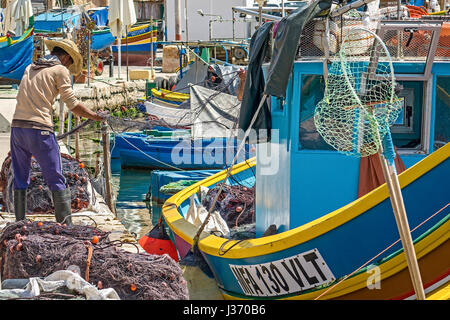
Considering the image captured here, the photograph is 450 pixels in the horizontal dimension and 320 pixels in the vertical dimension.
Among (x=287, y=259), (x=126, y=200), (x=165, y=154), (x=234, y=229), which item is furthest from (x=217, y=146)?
(x=287, y=259)

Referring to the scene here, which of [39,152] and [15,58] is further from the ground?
[15,58]

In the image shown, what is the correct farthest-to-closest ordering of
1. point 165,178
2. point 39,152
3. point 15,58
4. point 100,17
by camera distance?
point 100,17
point 15,58
point 165,178
point 39,152

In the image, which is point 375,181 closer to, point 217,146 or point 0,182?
point 0,182

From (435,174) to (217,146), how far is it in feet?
36.6

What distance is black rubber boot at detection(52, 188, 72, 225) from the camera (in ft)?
19.7

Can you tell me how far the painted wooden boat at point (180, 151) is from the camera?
15.3m

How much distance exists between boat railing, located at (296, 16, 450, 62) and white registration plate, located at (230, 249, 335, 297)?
5.55 feet

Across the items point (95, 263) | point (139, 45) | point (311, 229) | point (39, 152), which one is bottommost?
point (95, 263)

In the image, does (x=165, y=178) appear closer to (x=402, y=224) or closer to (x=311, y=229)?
(x=311, y=229)

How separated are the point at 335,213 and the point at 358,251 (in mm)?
321

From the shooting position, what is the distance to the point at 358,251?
4773mm

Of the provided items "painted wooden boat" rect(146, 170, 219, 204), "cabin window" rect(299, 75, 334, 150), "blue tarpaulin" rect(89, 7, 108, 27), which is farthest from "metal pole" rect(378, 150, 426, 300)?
"blue tarpaulin" rect(89, 7, 108, 27)

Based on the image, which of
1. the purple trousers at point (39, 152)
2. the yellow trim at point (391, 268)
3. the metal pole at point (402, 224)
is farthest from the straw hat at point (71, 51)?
the metal pole at point (402, 224)

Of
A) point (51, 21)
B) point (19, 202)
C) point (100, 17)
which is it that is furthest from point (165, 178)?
point (100, 17)
